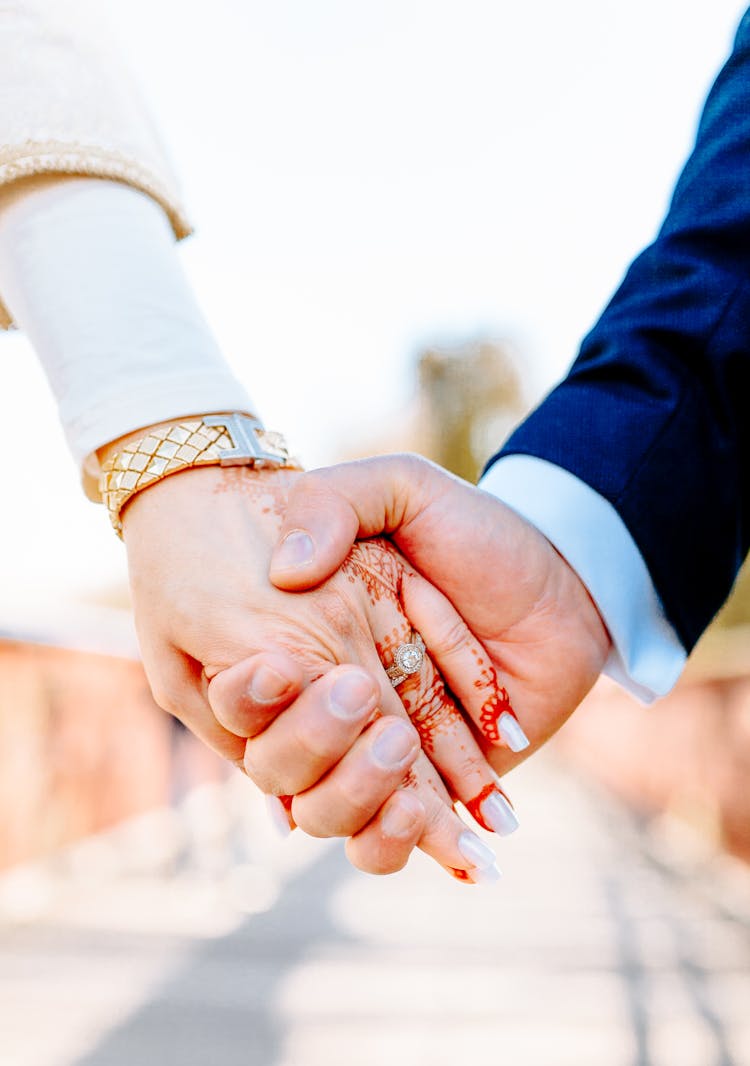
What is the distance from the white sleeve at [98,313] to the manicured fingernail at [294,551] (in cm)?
23

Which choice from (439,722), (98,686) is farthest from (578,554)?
(98,686)

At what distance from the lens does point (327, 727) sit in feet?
3.96

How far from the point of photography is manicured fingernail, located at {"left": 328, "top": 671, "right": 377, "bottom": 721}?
120cm

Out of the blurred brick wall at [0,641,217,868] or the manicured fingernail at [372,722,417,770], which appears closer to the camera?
the manicured fingernail at [372,722,417,770]

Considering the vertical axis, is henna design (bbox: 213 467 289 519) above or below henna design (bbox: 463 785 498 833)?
above

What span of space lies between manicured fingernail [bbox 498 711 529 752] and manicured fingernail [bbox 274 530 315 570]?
0.47 meters

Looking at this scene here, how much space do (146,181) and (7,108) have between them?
204 mm

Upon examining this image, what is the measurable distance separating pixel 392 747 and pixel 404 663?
0.23 m

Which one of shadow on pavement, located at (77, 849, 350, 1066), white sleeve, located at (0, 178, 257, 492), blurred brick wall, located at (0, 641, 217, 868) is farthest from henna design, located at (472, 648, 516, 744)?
blurred brick wall, located at (0, 641, 217, 868)

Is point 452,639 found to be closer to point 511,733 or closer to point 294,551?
Answer: point 511,733

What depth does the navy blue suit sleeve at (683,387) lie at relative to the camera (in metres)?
1.47

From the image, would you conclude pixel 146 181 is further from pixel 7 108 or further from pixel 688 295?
pixel 688 295

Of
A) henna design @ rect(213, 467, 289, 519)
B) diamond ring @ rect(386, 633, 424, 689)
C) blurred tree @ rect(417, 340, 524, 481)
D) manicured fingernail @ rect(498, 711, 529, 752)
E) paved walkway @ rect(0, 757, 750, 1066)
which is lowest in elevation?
blurred tree @ rect(417, 340, 524, 481)

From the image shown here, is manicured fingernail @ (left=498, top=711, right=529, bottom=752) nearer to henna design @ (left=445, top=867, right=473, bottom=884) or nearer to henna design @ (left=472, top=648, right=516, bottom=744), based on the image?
henna design @ (left=472, top=648, right=516, bottom=744)
